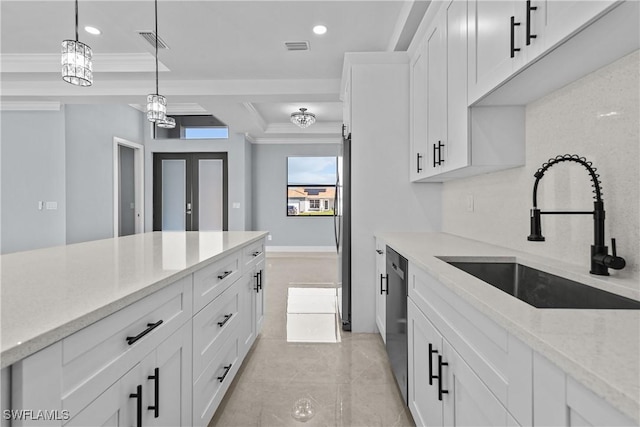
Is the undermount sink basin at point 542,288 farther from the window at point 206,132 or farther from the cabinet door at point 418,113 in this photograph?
the window at point 206,132

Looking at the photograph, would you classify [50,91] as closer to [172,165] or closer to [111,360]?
[172,165]

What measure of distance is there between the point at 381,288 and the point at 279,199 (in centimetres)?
Result: 565

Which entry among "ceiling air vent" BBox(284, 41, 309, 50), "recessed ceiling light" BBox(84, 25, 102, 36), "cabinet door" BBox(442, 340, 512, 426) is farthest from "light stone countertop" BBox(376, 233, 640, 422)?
"recessed ceiling light" BBox(84, 25, 102, 36)

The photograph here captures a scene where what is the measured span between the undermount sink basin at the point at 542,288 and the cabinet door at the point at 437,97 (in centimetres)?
78

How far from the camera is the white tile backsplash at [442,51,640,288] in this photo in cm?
120

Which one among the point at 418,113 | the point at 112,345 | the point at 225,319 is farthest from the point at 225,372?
the point at 418,113

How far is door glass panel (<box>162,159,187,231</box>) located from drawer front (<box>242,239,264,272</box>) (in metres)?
5.42

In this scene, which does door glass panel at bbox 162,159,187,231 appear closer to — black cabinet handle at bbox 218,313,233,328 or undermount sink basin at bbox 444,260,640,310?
black cabinet handle at bbox 218,313,233,328

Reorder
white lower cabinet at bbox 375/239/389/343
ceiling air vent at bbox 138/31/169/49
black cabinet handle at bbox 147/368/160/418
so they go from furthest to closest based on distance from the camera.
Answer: ceiling air vent at bbox 138/31/169/49 < white lower cabinet at bbox 375/239/389/343 < black cabinet handle at bbox 147/368/160/418

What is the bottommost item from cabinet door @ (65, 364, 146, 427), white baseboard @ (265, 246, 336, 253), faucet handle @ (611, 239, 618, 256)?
white baseboard @ (265, 246, 336, 253)

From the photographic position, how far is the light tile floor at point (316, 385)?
6.04 feet

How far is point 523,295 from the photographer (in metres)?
1.58

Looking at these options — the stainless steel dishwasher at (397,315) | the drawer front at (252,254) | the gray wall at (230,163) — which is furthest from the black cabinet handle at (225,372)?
the gray wall at (230,163)

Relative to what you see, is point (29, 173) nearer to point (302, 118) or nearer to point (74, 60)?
point (302, 118)
